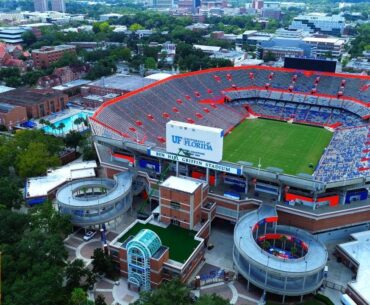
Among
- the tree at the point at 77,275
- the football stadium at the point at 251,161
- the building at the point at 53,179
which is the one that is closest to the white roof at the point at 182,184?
the football stadium at the point at 251,161

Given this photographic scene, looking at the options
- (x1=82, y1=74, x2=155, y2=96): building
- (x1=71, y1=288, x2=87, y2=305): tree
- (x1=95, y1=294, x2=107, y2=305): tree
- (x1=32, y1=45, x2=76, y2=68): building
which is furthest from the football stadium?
(x1=32, y1=45, x2=76, y2=68): building

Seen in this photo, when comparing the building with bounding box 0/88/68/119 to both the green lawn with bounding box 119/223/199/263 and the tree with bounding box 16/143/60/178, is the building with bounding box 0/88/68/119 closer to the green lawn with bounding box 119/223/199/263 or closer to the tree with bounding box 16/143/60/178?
the tree with bounding box 16/143/60/178

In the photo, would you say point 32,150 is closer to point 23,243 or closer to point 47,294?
point 23,243

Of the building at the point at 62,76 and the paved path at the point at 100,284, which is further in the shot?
the building at the point at 62,76

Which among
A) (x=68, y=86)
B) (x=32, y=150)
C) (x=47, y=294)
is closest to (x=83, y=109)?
(x=68, y=86)

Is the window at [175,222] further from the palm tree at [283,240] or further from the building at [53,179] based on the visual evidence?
the building at [53,179]

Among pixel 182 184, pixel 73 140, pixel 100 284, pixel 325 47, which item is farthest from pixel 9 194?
pixel 325 47
